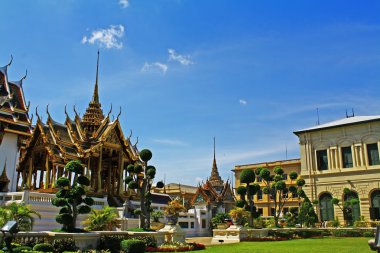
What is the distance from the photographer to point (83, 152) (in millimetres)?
27547

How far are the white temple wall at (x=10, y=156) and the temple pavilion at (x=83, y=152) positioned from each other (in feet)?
3.10

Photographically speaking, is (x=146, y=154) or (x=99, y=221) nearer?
(x=99, y=221)

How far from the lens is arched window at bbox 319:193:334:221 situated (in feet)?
121

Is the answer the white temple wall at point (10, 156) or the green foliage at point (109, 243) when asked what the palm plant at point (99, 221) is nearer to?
the green foliage at point (109, 243)

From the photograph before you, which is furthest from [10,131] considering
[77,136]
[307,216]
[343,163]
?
[343,163]

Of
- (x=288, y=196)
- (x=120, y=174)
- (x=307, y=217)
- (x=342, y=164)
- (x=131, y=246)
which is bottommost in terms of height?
(x=131, y=246)

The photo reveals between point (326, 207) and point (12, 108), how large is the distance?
97.9 feet

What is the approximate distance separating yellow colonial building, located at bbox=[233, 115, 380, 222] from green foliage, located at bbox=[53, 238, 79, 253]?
25208 mm

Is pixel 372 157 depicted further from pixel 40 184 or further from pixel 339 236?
pixel 40 184

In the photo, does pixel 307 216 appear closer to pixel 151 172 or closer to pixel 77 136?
pixel 151 172

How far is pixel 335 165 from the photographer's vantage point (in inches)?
1490

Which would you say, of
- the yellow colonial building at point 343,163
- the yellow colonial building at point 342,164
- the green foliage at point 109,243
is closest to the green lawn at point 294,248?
the green foliage at point 109,243

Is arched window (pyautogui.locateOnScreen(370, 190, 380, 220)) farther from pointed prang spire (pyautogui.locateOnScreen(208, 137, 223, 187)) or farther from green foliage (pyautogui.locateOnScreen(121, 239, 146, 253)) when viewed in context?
pointed prang spire (pyautogui.locateOnScreen(208, 137, 223, 187))

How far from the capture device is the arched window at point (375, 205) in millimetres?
34188
